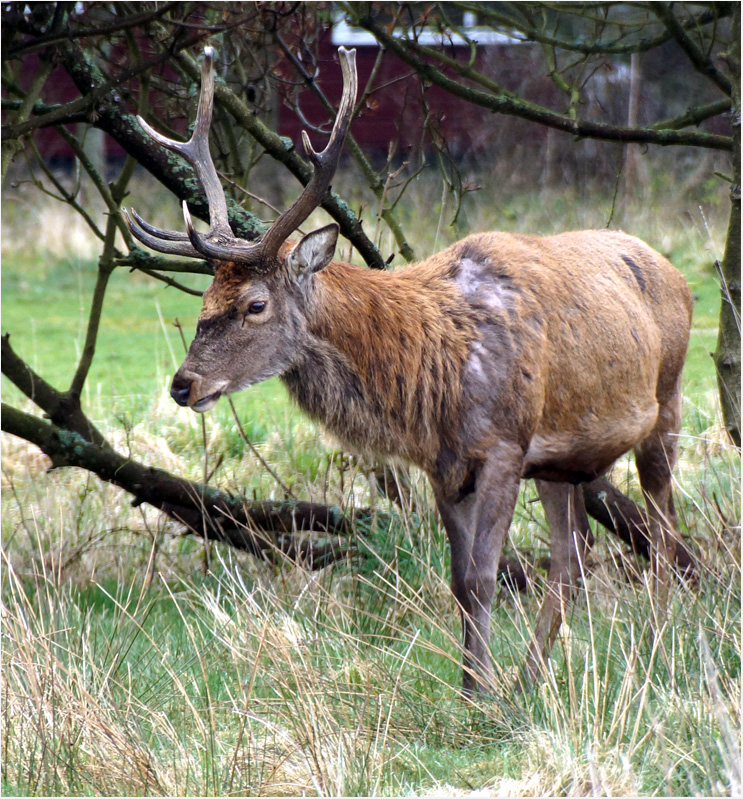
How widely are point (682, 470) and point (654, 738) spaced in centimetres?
361

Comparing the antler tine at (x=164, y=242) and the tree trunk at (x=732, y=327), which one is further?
the tree trunk at (x=732, y=327)

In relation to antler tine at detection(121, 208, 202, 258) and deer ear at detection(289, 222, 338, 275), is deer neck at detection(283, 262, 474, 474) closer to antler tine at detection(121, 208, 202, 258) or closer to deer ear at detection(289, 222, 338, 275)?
deer ear at detection(289, 222, 338, 275)

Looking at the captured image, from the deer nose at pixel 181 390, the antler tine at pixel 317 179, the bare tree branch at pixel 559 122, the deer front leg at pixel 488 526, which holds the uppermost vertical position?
the bare tree branch at pixel 559 122

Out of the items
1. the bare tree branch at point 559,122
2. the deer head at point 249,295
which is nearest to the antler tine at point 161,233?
the deer head at point 249,295

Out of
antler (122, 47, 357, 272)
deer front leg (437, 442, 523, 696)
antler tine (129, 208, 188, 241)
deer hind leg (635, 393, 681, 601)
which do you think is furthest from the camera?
deer hind leg (635, 393, 681, 601)

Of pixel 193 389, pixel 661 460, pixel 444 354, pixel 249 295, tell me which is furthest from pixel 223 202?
pixel 661 460

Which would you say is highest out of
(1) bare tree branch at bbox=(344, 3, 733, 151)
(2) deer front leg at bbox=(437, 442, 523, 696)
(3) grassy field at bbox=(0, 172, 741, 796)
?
(1) bare tree branch at bbox=(344, 3, 733, 151)

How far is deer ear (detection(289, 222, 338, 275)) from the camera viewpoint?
162 inches

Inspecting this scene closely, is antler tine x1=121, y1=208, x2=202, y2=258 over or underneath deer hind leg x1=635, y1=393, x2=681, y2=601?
→ over

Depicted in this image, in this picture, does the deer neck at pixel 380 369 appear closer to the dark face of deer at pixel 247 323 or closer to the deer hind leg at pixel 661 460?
the dark face of deer at pixel 247 323

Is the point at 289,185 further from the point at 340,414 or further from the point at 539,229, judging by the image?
the point at 340,414

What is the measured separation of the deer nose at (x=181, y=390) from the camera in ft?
13.3

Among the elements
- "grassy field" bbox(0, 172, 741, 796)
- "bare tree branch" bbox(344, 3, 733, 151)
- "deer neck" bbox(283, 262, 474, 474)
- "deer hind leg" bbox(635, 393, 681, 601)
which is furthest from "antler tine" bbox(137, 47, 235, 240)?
"deer hind leg" bbox(635, 393, 681, 601)

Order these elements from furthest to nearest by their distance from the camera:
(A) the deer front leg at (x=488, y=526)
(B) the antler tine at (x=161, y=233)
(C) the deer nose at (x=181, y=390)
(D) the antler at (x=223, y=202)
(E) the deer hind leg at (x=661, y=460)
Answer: (E) the deer hind leg at (x=661, y=460), (B) the antler tine at (x=161, y=233), (A) the deer front leg at (x=488, y=526), (C) the deer nose at (x=181, y=390), (D) the antler at (x=223, y=202)
